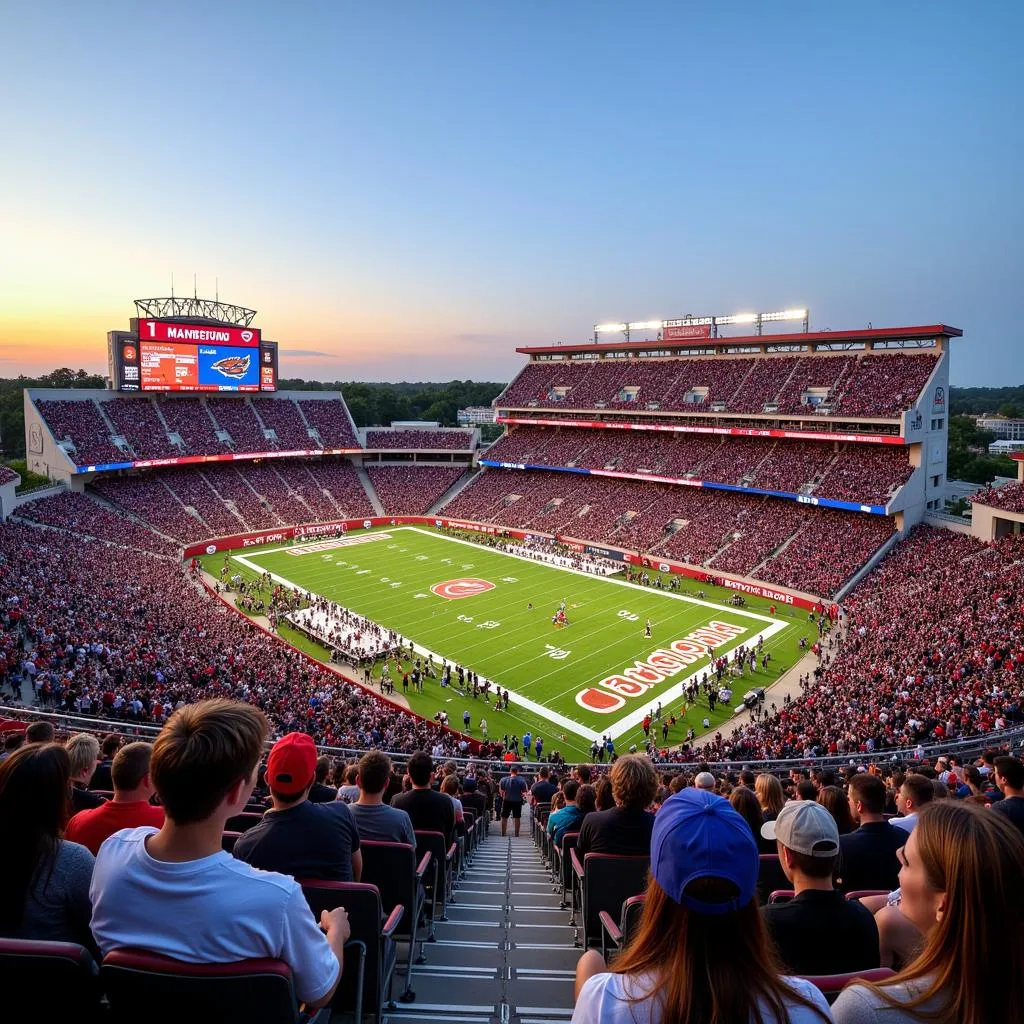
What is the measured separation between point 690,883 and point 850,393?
5185 centimetres

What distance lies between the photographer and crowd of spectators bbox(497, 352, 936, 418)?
46.7 metres

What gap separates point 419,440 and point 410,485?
20.5ft

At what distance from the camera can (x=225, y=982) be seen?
231 cm

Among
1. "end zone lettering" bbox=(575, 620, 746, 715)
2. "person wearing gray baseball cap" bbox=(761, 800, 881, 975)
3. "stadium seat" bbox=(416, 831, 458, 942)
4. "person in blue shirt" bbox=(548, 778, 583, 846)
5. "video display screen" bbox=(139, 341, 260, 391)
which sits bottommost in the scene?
"end zone lettering" bbox=(575, 620, 746, 715)

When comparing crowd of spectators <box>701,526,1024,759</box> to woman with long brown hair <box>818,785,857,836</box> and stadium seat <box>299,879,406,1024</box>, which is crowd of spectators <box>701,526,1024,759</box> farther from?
stadium seat <box>299,879,406,1024</box>

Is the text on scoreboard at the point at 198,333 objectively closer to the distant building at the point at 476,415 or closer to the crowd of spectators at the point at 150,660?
the crowd of spectators at the point at 150,660

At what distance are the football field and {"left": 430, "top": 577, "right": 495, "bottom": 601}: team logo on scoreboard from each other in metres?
0.11

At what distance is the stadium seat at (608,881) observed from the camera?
4.99 meters

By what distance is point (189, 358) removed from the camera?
60.9 m

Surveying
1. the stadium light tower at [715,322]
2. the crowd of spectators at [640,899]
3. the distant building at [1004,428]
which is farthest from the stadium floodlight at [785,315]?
the distant building at [1004,428]

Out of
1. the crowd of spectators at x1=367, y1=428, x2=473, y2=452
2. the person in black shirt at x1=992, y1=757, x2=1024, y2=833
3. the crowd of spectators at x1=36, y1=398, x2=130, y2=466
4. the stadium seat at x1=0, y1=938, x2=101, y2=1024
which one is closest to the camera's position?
the stadium seat at x1=0, y1=938, x2=101, y2=1024

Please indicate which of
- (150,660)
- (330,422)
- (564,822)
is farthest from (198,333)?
(564,822)

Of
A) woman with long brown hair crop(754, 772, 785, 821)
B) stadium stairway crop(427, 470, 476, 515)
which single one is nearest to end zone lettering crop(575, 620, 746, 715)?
woman with long brown hair crop(754, 772, 785, 821)

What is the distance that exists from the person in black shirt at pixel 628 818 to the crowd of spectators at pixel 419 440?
66.3 meters
